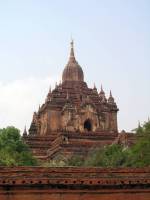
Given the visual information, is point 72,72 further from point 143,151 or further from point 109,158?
point 143,151

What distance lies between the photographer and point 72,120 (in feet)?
180

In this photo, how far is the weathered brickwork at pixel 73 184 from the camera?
1482 centimetres

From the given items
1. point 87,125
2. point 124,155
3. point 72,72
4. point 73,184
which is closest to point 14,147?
point 124,155

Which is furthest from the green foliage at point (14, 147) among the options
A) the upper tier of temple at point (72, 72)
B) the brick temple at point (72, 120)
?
the upper tier of temple at point (72, 72)

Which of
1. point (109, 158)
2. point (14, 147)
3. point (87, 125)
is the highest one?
point (87, 125)

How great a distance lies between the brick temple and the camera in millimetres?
49656

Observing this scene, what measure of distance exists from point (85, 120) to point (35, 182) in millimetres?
40624

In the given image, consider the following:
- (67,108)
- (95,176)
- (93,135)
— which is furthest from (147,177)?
(67,108)

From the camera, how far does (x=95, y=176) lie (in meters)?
15.2

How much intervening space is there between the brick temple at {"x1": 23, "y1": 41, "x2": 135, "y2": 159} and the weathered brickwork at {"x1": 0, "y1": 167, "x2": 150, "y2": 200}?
3234cm

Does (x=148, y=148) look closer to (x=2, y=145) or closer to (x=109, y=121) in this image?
(x=2, y=145)

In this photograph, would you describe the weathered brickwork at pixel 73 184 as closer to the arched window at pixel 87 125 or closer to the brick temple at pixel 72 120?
the brick temple at pixel 72 120

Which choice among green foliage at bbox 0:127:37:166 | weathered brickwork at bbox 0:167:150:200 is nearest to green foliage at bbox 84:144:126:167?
green foliage at bbox 0:127:37:166

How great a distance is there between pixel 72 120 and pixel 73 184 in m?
39.7
